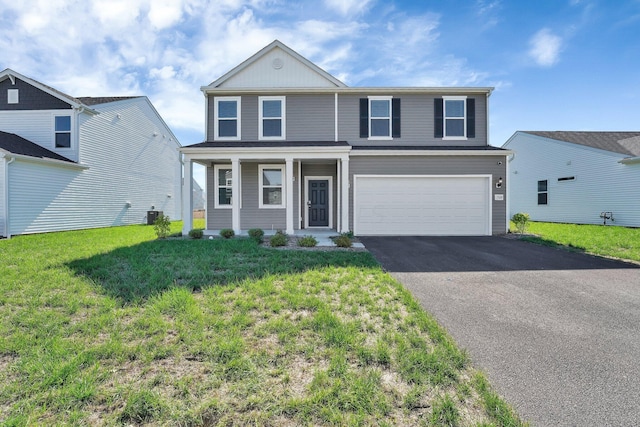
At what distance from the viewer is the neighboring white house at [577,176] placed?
44.2 ft

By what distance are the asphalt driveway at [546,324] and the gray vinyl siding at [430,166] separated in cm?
425

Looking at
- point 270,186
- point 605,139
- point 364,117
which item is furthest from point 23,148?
point 605,139

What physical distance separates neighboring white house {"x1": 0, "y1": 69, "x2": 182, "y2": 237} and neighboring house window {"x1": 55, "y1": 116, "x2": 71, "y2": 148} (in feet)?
0.12

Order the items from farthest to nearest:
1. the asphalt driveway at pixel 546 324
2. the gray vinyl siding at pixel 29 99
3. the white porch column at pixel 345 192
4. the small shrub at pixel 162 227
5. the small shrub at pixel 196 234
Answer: the gray vinyl siding at pixel 29 99, the white porch column at pixel 345 192, the small shrub at pixel 162 227, the small shrub at pixel 196 234, the asphalt driveway at pixel 546 324

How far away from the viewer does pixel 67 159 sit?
40.5 ft

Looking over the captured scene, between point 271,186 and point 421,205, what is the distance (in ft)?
18.8

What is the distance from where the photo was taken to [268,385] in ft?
7.10

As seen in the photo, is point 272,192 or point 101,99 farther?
point 101,99

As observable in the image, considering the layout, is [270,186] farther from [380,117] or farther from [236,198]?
[380,117]

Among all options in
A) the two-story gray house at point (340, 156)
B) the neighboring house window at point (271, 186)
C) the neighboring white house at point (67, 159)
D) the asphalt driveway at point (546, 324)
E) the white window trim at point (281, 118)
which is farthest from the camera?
the neighboring house window at point (271, 186)

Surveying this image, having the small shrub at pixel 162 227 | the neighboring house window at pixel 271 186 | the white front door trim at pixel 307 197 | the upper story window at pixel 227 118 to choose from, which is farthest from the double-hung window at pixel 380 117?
the small shrub at pixel 162 227

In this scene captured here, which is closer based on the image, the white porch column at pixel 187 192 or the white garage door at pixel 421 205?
the white porch column at pixel 187 192

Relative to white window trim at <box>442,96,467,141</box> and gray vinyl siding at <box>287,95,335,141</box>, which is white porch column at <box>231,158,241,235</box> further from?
white window trim at <box>442,96,467,141</box>

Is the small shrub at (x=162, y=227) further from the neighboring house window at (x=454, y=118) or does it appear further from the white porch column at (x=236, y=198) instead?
the neighboring house window at (x=454, y=118)
